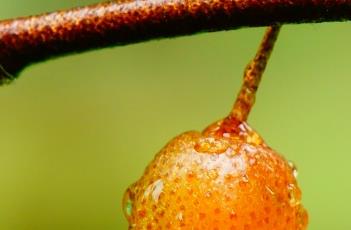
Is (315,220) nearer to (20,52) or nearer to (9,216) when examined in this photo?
(9,216)

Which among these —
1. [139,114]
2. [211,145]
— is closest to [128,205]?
[211,145]

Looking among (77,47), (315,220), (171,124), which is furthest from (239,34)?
(77,47)

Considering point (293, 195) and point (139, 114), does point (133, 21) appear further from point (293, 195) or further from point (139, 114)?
point (139, 114)

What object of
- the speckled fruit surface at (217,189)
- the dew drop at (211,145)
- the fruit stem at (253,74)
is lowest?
the speckled fruit surface at (217,189)

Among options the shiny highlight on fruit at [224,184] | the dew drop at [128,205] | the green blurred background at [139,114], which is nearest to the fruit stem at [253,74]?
the shiny highlight on fruit at [224,184]

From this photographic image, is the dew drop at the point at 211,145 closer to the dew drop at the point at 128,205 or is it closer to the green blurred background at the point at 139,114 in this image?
the dew drop at the point at 128,205

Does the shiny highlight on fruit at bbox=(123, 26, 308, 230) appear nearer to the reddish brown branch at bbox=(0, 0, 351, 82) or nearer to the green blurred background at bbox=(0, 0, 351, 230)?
the reddish brown branch at bbox=(0, 0, 351, 82)

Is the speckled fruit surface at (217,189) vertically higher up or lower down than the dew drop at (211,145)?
lower down

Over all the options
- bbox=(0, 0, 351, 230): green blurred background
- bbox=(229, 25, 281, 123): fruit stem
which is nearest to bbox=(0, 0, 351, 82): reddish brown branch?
bbox=(229, 25, 281, 123): fruit stem
